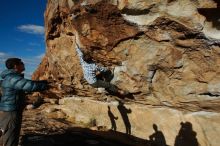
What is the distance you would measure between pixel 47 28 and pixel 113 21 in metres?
5.04

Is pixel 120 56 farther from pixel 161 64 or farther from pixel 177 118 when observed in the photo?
pixel 177 118

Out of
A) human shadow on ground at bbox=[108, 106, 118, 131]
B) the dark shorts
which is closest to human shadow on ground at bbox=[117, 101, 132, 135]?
human shadow on ground at bbox=[108, 106, 118, 131]

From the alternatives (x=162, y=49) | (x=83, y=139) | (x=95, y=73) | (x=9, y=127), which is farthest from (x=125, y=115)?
(x=9, y=127)

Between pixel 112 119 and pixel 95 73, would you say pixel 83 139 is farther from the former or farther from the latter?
pixel 95 73

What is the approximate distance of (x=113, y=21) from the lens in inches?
312

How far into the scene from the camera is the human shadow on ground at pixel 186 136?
28.5 feet

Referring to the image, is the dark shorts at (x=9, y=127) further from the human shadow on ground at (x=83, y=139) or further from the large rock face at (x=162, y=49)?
the large rock face at (x=162, y=49)

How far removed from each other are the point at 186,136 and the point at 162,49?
8.86 ft

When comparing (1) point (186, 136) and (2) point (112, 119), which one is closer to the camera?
(1) point (186, 136)

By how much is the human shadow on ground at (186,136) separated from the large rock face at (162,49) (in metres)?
0.15

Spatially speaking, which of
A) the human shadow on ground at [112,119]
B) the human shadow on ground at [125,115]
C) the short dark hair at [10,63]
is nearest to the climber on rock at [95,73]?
the human shadow on ground at [125,115]

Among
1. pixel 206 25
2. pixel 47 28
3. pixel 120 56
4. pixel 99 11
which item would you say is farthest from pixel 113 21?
pixel 47 28

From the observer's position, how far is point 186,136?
348 inches

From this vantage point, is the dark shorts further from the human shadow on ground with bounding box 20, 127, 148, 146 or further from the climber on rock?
the climber on rock
